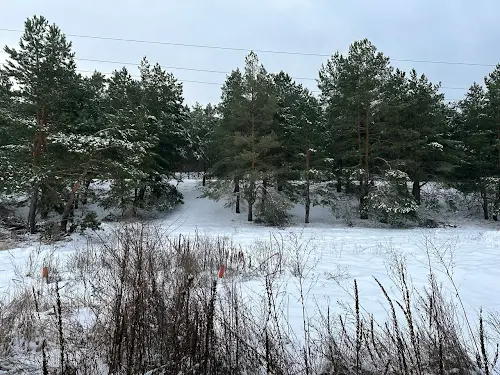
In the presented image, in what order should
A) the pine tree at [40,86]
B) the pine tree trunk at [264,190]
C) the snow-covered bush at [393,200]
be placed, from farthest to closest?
the pine tree trunk at [264,190] → the snow-covered bush at [393,200] → the pine tree at [40,86]

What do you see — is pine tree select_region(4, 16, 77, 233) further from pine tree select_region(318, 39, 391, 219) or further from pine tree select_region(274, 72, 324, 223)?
pine tree select_region(318, 39, 391, 219)

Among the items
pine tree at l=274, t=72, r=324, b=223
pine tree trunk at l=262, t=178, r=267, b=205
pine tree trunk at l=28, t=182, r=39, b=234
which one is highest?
pine tree at l=274, t=72, r=324, b=223

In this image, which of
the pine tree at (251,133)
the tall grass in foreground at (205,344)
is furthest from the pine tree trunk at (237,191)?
the tall grass in foreground at (205,344)

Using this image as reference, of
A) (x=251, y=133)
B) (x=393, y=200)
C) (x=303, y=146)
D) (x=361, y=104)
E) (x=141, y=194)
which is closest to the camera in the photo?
(x=393, y=200)

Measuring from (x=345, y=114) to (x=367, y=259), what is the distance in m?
16.2

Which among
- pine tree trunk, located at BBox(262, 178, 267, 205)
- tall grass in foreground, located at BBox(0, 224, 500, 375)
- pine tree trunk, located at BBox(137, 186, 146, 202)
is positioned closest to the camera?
tall grass in foreground, located at BBox(0, 224, 500, 375)

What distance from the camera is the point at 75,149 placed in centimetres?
1404

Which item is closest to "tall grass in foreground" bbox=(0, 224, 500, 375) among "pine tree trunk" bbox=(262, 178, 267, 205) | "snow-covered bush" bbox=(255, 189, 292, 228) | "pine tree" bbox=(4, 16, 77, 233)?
"pine tree" bbox=(4, 16, 77, 233)

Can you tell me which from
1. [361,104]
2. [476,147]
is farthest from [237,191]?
[476,147]

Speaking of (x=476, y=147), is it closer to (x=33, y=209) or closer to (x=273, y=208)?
(x=273, y=208)

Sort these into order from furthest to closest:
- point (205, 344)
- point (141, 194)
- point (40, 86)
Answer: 1. point (141, 194)
2. point (40, 86)
3. point (205, 344)

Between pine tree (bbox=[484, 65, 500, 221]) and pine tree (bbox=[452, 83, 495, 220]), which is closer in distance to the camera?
pine tree (bbox=[484, 65, 500, 221])

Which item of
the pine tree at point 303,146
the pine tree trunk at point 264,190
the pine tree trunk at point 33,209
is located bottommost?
the pine tree trunk at point 33,209

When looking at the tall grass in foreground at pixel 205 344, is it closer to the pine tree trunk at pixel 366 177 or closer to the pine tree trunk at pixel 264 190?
the pine tree trunk at pixel 264 190
